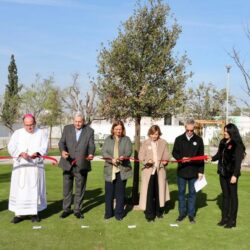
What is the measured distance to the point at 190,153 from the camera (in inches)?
297

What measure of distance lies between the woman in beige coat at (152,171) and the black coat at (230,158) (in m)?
1.09

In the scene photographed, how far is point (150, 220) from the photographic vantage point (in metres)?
7.68

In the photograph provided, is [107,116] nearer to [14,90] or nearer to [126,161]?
[126,161]

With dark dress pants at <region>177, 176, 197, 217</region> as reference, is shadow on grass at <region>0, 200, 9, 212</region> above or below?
below

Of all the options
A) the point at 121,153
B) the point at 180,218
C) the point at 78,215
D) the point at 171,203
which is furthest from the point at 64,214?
the point at 171,203

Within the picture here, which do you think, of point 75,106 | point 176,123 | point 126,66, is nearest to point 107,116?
point 126,66

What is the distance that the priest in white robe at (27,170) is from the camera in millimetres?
7270

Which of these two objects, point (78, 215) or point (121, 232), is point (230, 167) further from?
point (78, 215)

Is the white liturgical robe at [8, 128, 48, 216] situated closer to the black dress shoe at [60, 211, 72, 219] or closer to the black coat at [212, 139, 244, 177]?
the black dress shoe at [60, 211, 72, 219]

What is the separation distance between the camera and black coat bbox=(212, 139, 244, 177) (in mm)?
6988

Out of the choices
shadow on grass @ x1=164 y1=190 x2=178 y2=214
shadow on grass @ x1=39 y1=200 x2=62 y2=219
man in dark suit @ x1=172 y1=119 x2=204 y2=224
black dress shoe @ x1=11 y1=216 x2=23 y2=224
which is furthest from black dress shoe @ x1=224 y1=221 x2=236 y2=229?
black dress shoe @ x1=11 y1=216 x2=23 y2=224

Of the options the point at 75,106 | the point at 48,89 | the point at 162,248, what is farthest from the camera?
the point at 75,106

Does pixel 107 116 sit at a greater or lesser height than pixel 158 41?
lesser

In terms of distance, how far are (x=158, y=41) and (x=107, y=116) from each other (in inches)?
87.6
